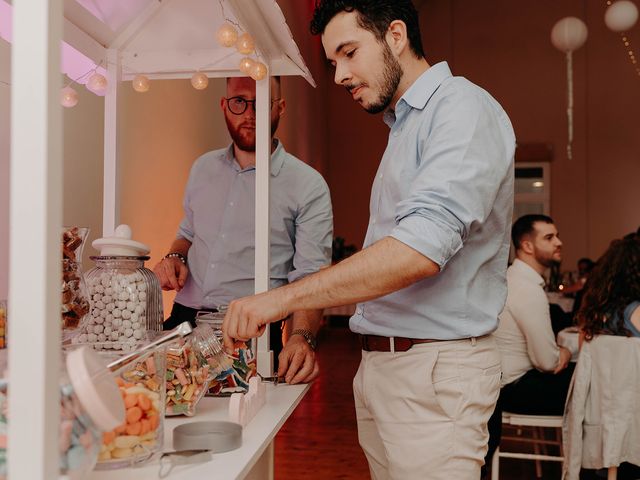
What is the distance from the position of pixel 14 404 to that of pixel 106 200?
1298 millimetres

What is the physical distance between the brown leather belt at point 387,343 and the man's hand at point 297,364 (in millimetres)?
190

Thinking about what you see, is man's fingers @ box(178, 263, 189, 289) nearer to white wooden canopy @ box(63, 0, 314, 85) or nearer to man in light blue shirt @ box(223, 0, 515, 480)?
white wooden canopy @ box(63, 0, 314, 85)

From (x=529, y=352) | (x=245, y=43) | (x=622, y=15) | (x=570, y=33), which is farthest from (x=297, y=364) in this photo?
(x=570, y=33)

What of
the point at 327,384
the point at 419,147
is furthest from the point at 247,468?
the point at 327,384

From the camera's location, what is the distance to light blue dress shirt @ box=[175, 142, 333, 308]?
2105 millimetres

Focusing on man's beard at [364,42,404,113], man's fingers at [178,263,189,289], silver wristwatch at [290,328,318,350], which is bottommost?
silver wristwatch at [290,328,318,350]

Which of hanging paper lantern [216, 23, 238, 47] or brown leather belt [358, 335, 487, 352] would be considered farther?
hanging paper lantern [216, 23, 238, 47]

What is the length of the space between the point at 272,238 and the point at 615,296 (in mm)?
1601

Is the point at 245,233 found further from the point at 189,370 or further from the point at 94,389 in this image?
the point at 94,389

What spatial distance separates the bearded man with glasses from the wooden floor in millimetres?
1433

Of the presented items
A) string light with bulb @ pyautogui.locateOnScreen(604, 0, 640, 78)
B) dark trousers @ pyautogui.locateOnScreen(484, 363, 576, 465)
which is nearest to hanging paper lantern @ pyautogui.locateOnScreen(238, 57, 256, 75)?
dark trousers @ pyautogui.locateOnScreen(484, 363, 576, 465)

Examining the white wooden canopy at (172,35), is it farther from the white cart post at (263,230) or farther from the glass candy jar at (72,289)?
the glass candy jar at (72,289)

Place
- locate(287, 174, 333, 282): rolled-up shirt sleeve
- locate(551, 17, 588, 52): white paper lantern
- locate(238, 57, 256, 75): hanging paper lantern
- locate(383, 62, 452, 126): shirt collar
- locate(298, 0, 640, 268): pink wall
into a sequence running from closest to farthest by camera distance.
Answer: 1. locate(383, 62, 452, 126): shirt collar
2. locate(238, 57, 256, 75): hanging paper lantern
3. locate(287, 174, 333, 282): rolled-up shirt sleeve
4. locate(551, 17, 588, 52): white paper lantern
5. locate(298, 0, 640, 268): pink wall

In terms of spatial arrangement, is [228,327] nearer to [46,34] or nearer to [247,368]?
[247,368]
